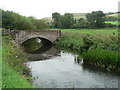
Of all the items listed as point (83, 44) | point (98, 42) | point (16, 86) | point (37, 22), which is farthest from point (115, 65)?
point (37, 22)

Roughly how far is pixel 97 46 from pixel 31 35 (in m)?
17.3

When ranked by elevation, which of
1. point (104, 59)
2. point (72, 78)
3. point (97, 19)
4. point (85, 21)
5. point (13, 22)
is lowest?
point (72, 78)

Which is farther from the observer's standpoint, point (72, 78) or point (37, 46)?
point (37, 46)

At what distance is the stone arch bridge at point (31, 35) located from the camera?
4148cm

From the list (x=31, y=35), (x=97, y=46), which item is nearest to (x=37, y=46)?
(x=31, y=35)

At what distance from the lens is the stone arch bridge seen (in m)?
41.5

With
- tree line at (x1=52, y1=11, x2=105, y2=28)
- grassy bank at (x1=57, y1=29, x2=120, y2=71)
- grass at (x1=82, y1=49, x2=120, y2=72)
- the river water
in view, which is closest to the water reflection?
the river water

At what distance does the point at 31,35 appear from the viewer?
43.1 m

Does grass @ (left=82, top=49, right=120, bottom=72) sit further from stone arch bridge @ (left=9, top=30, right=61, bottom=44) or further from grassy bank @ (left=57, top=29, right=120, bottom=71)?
stone arch bridge @ (left=9, top=30, right=61, bottom=44)

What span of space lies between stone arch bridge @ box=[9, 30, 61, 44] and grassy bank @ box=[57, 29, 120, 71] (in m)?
1.92

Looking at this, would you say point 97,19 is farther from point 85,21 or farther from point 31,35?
point 31,35

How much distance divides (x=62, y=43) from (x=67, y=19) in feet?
108

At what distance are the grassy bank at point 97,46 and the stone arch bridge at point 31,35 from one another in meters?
1.92

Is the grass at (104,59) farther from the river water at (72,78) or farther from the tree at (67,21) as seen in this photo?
the tree at (67,21)
